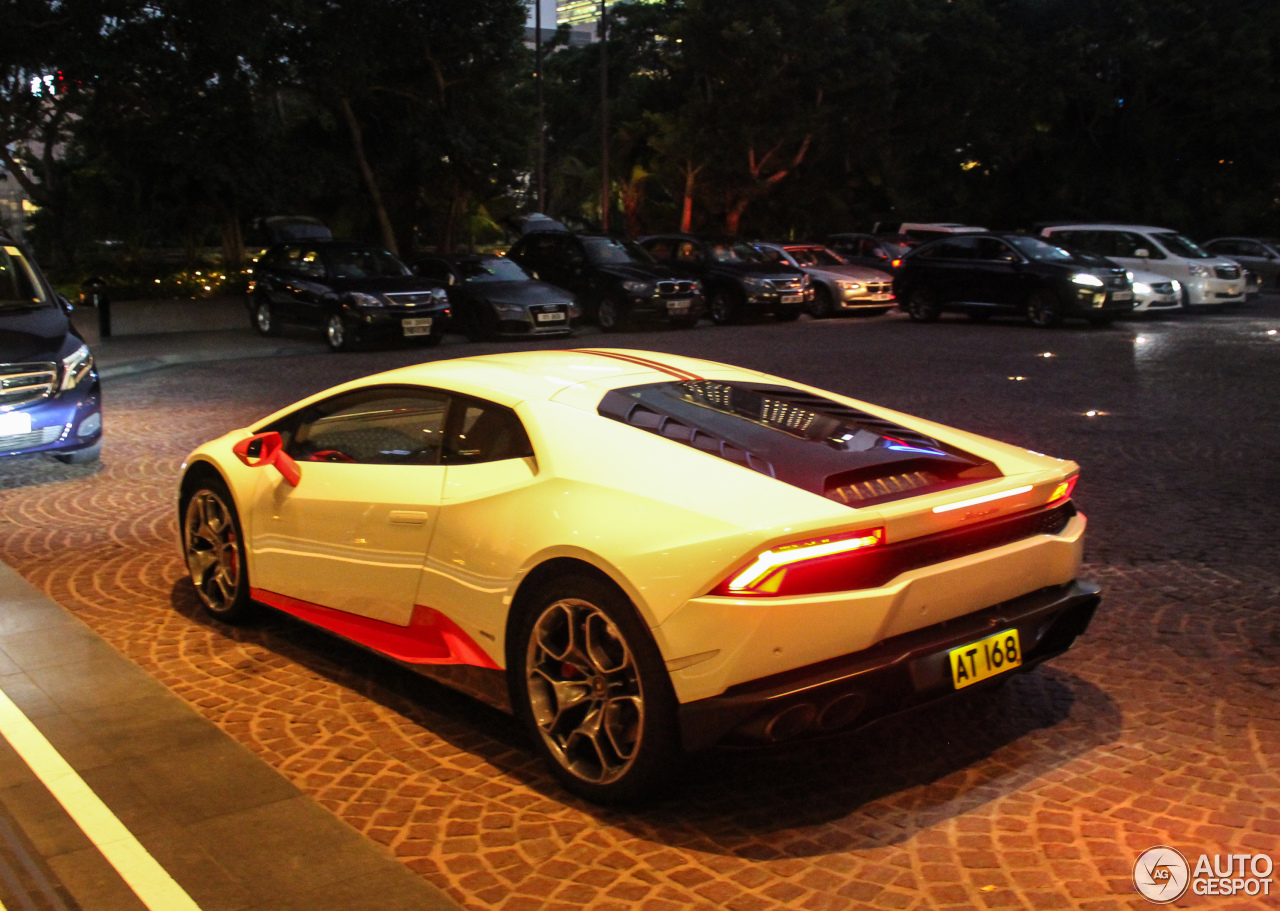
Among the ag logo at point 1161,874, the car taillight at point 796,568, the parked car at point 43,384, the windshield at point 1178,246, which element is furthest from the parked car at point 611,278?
the ag logo at point 1161,874

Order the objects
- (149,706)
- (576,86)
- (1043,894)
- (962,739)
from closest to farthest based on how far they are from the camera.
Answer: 1. (1043,894)
2. (962,739)
3. (149,706)
4. (576,86)

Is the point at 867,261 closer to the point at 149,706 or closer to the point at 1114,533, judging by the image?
the point at 1114,533

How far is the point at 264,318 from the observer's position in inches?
798

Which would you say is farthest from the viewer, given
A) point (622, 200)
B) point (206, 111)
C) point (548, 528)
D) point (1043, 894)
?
point (622, 200)

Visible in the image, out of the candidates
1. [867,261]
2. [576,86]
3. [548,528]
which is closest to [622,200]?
[576,86]

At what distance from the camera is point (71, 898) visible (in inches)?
129

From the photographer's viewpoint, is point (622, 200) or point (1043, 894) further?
point (622, 200)

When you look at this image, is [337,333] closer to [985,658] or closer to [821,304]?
[821,304]

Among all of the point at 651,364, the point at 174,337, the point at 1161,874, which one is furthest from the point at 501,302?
the point at 1161,874

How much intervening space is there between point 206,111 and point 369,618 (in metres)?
22.2

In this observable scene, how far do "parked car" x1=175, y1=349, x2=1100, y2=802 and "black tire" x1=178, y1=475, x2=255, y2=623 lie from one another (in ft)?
1.49

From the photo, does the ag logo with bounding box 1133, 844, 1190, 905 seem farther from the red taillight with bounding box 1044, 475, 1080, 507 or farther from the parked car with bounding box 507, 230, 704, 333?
the parked car with bounding box 507, 230, 704, 333

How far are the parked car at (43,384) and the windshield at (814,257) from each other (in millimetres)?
18245

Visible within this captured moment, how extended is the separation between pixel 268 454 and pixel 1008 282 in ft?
61.5
